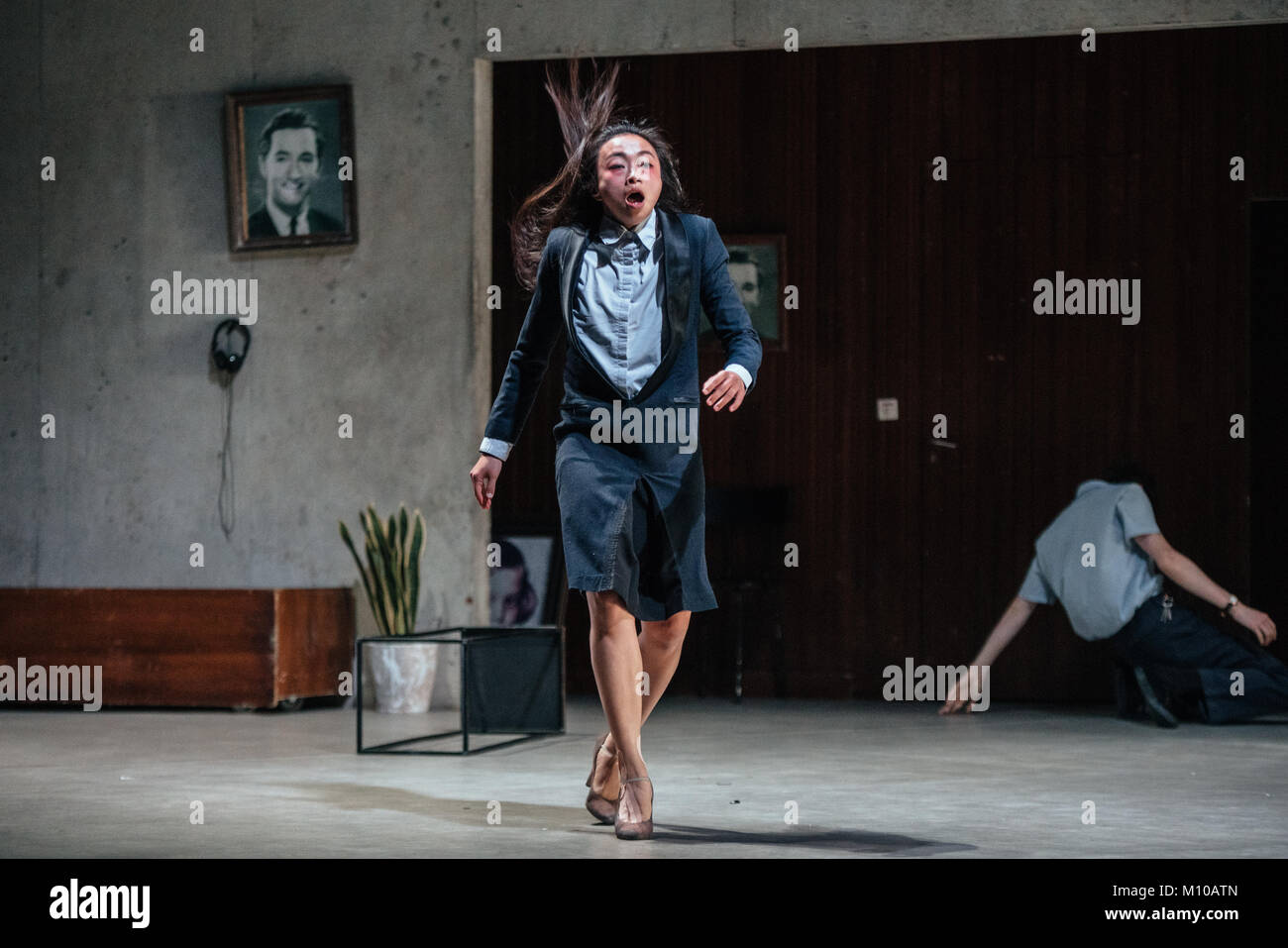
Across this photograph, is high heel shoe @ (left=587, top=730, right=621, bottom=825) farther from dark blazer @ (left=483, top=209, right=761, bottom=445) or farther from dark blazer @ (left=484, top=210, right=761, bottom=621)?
dark blazer @ (left=483, top=209, right=761, bottom=445)

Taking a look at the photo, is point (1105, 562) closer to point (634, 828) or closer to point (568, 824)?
point (568, 824)

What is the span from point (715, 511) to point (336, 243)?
207cm

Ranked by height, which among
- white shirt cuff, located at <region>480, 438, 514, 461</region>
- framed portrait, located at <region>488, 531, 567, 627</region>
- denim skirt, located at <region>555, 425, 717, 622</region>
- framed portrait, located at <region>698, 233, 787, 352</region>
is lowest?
framed portrait, located at <region>488, 531, 567, 627</region>

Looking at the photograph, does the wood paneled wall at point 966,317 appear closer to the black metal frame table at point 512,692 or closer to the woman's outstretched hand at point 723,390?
the black metal frame table at point 512,692

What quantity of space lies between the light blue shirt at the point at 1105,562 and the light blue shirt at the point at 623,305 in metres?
3.20

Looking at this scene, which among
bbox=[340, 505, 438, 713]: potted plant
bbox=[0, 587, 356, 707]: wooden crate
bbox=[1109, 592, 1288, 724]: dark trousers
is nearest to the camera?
bbox=[1109, 592, 1288, 724]: dark trousers

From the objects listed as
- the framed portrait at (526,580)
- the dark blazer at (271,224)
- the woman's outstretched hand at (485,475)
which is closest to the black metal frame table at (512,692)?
the framed portrait at (526,580)

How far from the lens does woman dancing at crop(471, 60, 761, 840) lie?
3.61m

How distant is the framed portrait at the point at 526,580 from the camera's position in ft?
25.1

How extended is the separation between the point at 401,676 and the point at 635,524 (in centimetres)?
335

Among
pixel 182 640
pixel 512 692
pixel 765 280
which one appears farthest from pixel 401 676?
pixel 765 280

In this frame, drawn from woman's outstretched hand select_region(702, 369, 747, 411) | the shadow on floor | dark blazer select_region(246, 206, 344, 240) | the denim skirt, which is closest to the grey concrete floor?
the shadow on floor

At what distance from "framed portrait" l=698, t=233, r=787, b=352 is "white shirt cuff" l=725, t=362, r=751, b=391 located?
4.52m

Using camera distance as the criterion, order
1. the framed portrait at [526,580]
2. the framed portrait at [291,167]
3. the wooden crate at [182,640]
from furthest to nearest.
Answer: the framed portrait at [526,580], the framed portrait at [291,167], the wooden crate at [182,640]
